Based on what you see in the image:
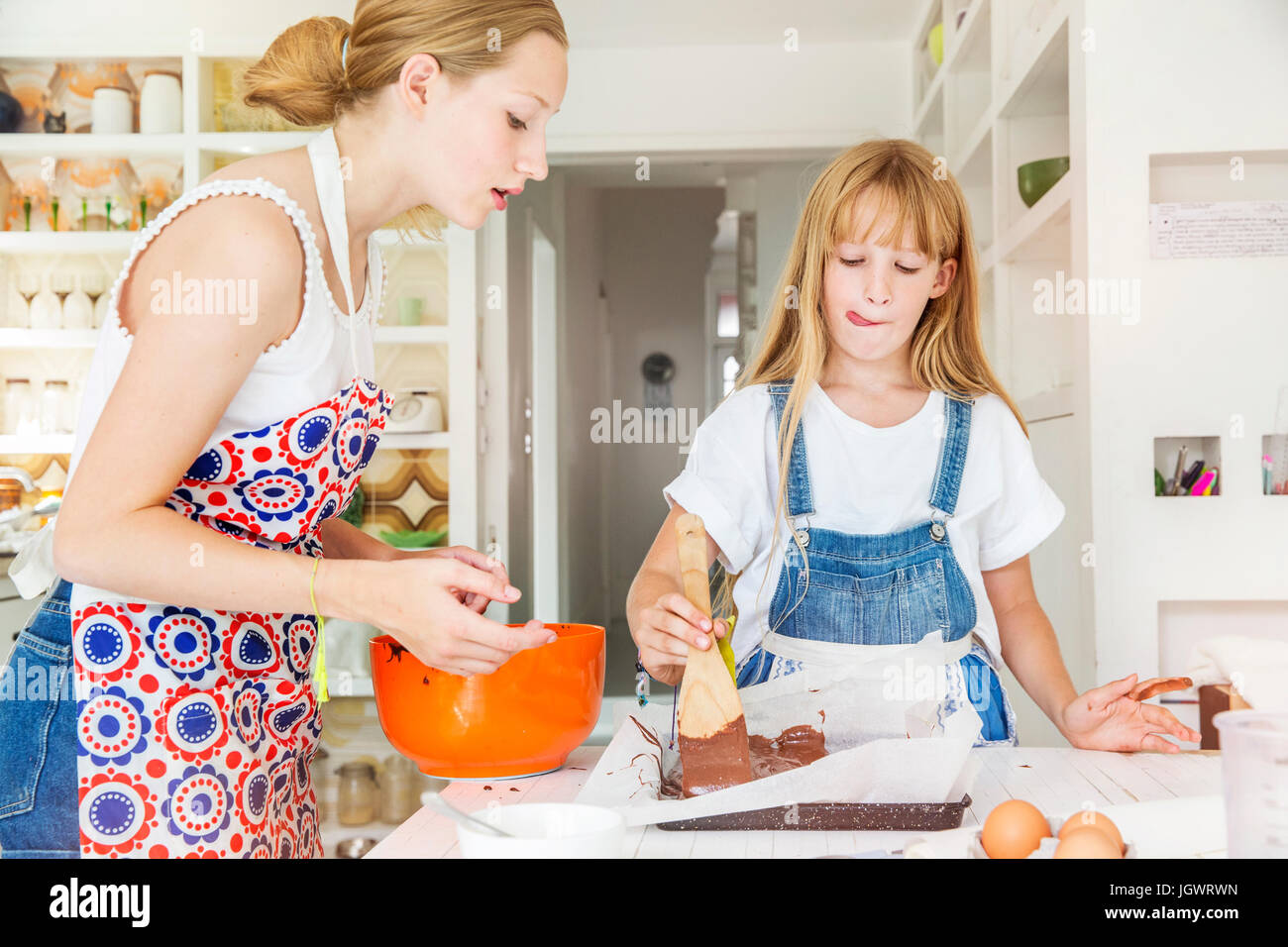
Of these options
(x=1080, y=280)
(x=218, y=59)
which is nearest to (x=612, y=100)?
(x=218, y=59)

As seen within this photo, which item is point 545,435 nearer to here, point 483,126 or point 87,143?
point 87,143

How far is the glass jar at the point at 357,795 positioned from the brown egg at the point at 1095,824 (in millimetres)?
2417

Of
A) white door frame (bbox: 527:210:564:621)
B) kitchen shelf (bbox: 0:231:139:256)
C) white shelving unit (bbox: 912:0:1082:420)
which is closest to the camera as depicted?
white shelving unit (bbox: 912:0:1082:420)

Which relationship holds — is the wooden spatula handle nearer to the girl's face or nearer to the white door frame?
the girl's face

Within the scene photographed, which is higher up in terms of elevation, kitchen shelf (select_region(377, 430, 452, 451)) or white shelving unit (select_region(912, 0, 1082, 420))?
white shelving unit (select_region(912, 0, 1082, 420))

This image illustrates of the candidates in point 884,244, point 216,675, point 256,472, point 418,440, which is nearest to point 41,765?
point 216,675

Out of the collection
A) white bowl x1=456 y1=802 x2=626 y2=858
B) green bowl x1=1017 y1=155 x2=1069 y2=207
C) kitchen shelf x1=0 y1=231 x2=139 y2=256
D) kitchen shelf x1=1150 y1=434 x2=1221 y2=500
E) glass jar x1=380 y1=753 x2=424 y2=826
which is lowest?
glass jar x1=380 y1=753 x2=424 y2=826

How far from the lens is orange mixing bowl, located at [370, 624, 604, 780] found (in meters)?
0.75

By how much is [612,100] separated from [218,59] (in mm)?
1099

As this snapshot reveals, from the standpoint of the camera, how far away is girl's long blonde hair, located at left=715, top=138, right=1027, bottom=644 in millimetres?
1066

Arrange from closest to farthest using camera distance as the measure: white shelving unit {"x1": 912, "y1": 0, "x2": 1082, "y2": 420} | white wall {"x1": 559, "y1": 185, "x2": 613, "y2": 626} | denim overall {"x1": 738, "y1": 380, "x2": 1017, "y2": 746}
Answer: denim overall {"x1": 738, "y1": 380, "x2": 1017, "y2": 746}, white shelving unit {"x1": 912, "y1": 0, "x2": 1082, "y2": 420}, white wall {"x1": 559, "y1": 185, "x2": 613, "y2": 626}

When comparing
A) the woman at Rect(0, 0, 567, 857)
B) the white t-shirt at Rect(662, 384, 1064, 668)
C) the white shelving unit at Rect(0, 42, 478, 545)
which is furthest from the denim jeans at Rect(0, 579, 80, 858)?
the white shelving unit at Rect(0, 42, 478, 545)

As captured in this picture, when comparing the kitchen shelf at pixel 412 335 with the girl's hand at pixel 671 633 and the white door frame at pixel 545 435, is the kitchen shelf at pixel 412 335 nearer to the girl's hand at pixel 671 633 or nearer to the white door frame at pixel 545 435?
the white door frame at pixel 545 435

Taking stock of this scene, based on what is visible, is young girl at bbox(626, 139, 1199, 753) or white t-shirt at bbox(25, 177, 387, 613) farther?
young girl at bbox(626, 139, 1199, 753)
